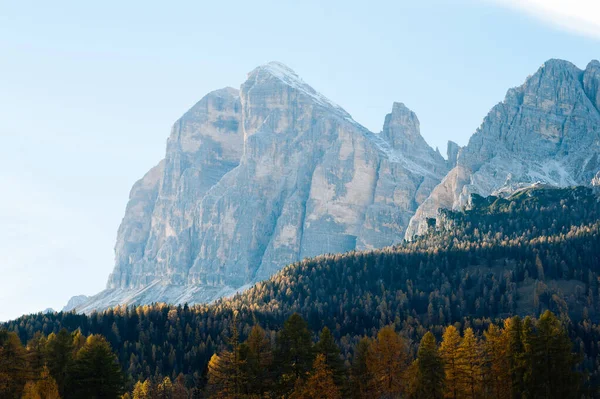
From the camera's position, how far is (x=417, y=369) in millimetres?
105688

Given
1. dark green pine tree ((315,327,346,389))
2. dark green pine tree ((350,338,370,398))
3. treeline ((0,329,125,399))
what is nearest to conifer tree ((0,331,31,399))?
treeline ((0,329,125,399))

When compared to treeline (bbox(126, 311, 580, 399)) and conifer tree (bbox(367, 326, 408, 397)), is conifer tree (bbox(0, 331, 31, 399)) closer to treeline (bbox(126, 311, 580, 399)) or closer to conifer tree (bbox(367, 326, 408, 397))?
treeline (bbox(126, 311, 580, 399))

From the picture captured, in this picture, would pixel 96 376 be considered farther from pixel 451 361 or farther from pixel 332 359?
pixel 451 361

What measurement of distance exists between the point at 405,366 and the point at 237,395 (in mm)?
35730

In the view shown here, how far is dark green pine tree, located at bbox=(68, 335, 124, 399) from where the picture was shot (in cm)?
10188

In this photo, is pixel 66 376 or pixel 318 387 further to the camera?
pixel 66 376

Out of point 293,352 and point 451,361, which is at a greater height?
point 293,352

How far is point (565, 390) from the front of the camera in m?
101

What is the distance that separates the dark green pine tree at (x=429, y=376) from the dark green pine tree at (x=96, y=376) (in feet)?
122

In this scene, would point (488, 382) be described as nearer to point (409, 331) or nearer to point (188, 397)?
point (188, 397)

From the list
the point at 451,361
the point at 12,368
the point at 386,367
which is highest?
the point at 12,368

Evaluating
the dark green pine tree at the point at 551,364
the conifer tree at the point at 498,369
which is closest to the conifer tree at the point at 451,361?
the conifer tree at the point at 498,369

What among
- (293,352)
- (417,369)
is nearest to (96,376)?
(293,352)

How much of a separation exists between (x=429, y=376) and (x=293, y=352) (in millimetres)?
17485
